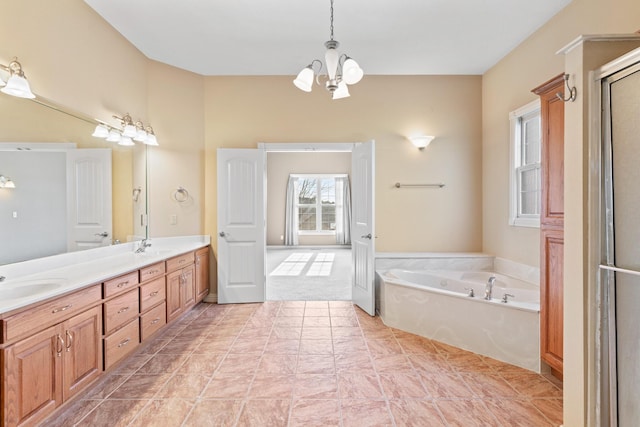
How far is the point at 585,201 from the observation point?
161cm

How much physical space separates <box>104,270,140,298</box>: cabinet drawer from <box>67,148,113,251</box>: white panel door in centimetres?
51

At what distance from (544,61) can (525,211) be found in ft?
4.97

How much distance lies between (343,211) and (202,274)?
591cm

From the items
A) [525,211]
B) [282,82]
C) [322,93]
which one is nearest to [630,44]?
[525,211]

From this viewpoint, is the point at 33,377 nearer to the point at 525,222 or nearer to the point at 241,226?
the point at 241,226

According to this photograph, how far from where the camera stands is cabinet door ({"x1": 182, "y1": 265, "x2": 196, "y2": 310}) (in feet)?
11.6

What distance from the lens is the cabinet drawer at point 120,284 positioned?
7.44 feet

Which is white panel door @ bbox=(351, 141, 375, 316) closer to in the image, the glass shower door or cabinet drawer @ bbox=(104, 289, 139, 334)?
the glass shower door

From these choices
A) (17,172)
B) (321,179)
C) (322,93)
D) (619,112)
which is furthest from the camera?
(321,179)

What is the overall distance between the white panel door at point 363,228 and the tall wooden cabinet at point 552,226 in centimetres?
167

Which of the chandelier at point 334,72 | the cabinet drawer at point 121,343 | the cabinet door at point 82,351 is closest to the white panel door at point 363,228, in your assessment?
the chandelier at point 334,72

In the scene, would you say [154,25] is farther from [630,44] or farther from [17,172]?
[630,44]

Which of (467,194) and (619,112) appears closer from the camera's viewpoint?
(619,112)

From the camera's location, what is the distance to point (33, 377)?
1.67m
